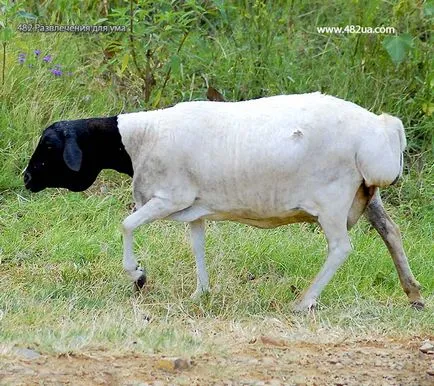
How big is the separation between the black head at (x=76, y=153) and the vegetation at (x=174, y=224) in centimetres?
68

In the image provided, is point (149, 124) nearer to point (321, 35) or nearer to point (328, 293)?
point (328, 293)

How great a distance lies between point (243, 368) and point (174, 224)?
3047 mm

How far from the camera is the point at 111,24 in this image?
369 inches

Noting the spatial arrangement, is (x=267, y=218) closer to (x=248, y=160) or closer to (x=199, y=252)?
(x=248, y=160)

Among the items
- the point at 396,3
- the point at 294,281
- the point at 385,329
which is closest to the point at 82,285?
the point at 294,281

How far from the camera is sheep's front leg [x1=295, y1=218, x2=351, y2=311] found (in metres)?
6.82

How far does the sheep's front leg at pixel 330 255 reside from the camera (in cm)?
682

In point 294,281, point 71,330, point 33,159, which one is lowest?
point 294,281

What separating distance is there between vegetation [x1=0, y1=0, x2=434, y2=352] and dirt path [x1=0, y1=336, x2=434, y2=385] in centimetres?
35

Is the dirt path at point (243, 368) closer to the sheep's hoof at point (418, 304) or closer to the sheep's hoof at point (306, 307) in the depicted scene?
the sheep's hoof at point (306, 307)

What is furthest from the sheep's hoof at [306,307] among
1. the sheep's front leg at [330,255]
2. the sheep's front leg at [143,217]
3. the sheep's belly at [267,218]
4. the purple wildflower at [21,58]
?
the purple wildflower at [21,58]

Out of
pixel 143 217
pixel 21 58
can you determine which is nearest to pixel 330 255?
pixel 143 217

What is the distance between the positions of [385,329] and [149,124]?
1730 mm

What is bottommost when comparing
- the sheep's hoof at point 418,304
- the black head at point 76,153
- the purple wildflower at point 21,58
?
the sheep's hoof at point 418,304
